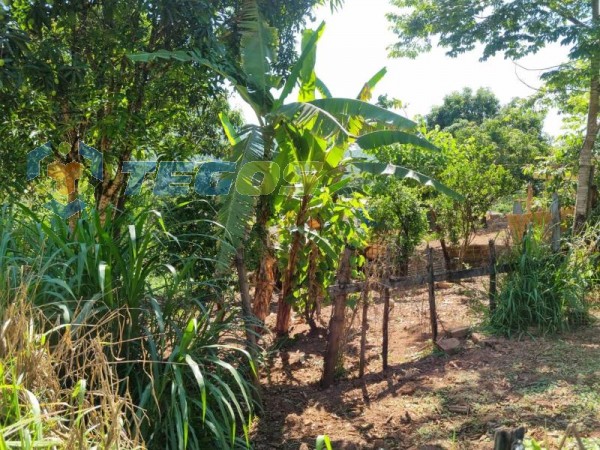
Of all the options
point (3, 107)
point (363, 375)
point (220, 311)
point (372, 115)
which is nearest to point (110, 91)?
point (3, 107)

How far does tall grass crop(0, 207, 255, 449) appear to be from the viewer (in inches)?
117

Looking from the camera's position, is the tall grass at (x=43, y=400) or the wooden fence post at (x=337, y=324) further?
the wooden fence post at (x=337, y=324)

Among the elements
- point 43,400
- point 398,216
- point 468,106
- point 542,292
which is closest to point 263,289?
point 542,292

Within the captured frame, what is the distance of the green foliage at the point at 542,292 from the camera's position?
6074 millimetres

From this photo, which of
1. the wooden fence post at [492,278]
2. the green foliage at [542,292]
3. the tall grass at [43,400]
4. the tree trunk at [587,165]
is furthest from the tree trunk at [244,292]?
the tree trunk at [587,165]

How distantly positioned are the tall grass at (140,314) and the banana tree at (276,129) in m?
1.12

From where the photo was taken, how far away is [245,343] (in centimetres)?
413

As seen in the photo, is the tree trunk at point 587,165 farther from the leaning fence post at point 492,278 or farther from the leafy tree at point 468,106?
the leafy tree at point 468,106

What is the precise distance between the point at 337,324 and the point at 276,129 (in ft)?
6.67

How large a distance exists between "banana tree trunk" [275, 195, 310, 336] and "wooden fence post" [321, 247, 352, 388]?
106 centimetres

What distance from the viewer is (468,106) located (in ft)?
92.6

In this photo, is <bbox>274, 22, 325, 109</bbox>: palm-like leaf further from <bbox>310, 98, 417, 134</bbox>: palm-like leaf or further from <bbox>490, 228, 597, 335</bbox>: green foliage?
<bbox>490, 228, 597, 335</bbox>: green foliage

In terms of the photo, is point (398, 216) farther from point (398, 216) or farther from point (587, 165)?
point (587, 165)

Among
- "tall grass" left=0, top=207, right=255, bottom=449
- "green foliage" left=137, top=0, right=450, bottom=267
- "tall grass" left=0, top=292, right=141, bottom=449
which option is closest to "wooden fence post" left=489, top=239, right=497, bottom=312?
"green foliage" left=137, top=0, right=450, bottom=267
